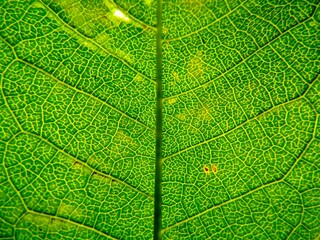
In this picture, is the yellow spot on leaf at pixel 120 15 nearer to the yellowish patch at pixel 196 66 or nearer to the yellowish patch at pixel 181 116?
the yellowish patch at pixel 196 66

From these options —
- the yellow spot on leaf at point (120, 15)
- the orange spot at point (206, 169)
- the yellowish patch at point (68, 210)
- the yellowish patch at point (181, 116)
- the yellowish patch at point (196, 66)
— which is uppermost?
the yellow spot on leaf at point (120, 15)

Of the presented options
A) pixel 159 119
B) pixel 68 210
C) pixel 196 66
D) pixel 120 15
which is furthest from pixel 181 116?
pixel 68 210

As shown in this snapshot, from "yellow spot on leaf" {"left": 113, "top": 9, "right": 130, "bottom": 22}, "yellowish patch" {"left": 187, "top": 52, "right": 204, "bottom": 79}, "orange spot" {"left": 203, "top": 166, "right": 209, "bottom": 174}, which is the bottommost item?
"orange spot" {"left": 203, "top": 166, "right": 209, "bottom": 174}

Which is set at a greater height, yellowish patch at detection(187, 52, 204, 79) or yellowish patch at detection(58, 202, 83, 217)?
yellowish patch at detection(187, 52, 204, 79)

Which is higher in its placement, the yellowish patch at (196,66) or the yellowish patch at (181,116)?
the yellowish patch at (196,66)

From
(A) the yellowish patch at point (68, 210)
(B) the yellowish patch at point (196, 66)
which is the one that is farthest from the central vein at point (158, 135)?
(A) the yellowish patch at point (68, 210)

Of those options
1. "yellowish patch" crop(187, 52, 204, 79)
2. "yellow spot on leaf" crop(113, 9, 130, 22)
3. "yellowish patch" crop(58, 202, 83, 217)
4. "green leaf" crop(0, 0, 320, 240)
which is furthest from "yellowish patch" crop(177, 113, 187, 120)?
"yellowish patch" crop(58, 202, 83, 217)

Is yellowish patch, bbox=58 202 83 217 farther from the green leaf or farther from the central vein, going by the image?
the central vein

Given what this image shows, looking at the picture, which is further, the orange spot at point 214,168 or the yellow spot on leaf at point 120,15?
the orange spot at point 214,168

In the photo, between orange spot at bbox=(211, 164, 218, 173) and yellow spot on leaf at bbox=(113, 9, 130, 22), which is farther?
orange spot at bbox=(211, 164, 218, 173)

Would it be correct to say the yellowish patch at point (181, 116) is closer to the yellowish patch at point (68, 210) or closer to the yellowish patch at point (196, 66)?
the yellowish patch at point (196, 66)
